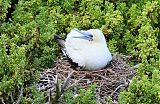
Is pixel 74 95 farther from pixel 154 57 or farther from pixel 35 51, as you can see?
pixel 154 57

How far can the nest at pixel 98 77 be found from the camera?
297 cm

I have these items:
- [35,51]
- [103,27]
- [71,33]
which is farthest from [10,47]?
[103,27]

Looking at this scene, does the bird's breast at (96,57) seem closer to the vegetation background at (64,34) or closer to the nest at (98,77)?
the nest at (98,77)

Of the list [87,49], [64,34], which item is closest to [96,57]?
[87,49]

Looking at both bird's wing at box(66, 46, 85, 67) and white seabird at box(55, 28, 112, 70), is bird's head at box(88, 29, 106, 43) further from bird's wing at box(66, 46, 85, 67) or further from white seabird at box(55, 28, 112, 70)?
bird's wing at box(66, 46, 85, 67)

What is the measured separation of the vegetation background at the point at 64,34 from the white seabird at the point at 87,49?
11 centimetres

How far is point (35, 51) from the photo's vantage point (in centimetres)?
312

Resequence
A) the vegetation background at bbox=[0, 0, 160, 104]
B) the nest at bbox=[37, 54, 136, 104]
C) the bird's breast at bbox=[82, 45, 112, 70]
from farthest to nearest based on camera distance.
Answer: the bird's breast at bbox=[82, 45, 112, 70] → the nest at bbox=[37, 54, 136, 104] → the vegetation background at bbox=[0, 0, 160, 104]

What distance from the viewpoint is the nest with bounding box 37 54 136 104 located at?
297 centimetres

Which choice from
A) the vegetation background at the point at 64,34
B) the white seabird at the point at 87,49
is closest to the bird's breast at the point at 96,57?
the white seabird at the point at 87,49

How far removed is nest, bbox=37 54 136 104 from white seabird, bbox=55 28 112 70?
0.16 feet

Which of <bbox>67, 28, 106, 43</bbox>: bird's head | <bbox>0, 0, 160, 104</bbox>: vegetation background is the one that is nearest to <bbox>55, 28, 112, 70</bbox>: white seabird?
<bbox>67, 28, 106, 43</bbox>: bird's head

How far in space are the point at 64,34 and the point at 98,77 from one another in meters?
0.45

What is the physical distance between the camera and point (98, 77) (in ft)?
10.2
